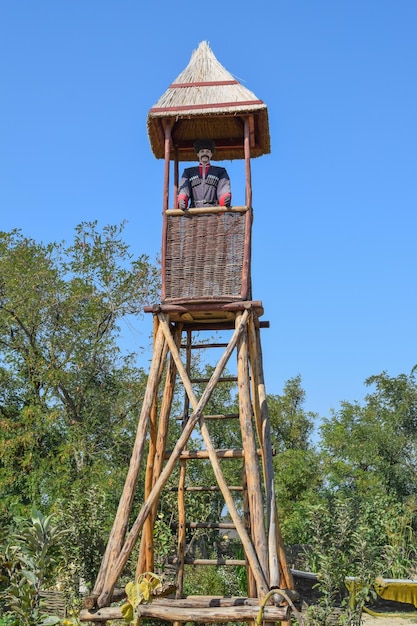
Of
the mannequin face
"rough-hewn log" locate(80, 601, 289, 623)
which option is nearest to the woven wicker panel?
the mannequin face

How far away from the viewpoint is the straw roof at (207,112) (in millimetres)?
8164

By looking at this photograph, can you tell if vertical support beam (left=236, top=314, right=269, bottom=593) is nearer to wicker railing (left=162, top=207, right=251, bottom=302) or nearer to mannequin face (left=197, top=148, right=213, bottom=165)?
wicker railing (left=162, top=207, right=251, bottom=302)

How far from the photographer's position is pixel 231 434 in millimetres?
24562

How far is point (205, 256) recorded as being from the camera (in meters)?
7.91

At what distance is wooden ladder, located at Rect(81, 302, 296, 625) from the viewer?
6.85 metres

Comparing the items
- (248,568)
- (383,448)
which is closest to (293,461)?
(383,448)

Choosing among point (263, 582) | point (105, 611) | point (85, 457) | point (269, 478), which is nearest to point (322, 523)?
point (269, 478)

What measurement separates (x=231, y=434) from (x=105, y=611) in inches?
702

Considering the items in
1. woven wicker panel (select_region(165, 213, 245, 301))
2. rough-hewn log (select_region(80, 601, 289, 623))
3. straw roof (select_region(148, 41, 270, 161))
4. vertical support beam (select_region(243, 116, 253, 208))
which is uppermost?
straw roof (select_region(148, 41, 270, 161))

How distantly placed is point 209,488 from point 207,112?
396 cm

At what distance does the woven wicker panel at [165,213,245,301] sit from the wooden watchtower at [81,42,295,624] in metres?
0.01

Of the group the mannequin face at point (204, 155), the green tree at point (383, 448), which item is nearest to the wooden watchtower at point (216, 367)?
the mannequin face at point (204, 155)

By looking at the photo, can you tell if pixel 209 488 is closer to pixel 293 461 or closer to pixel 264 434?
pixel 264 434

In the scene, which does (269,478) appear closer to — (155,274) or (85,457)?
(85,457)
